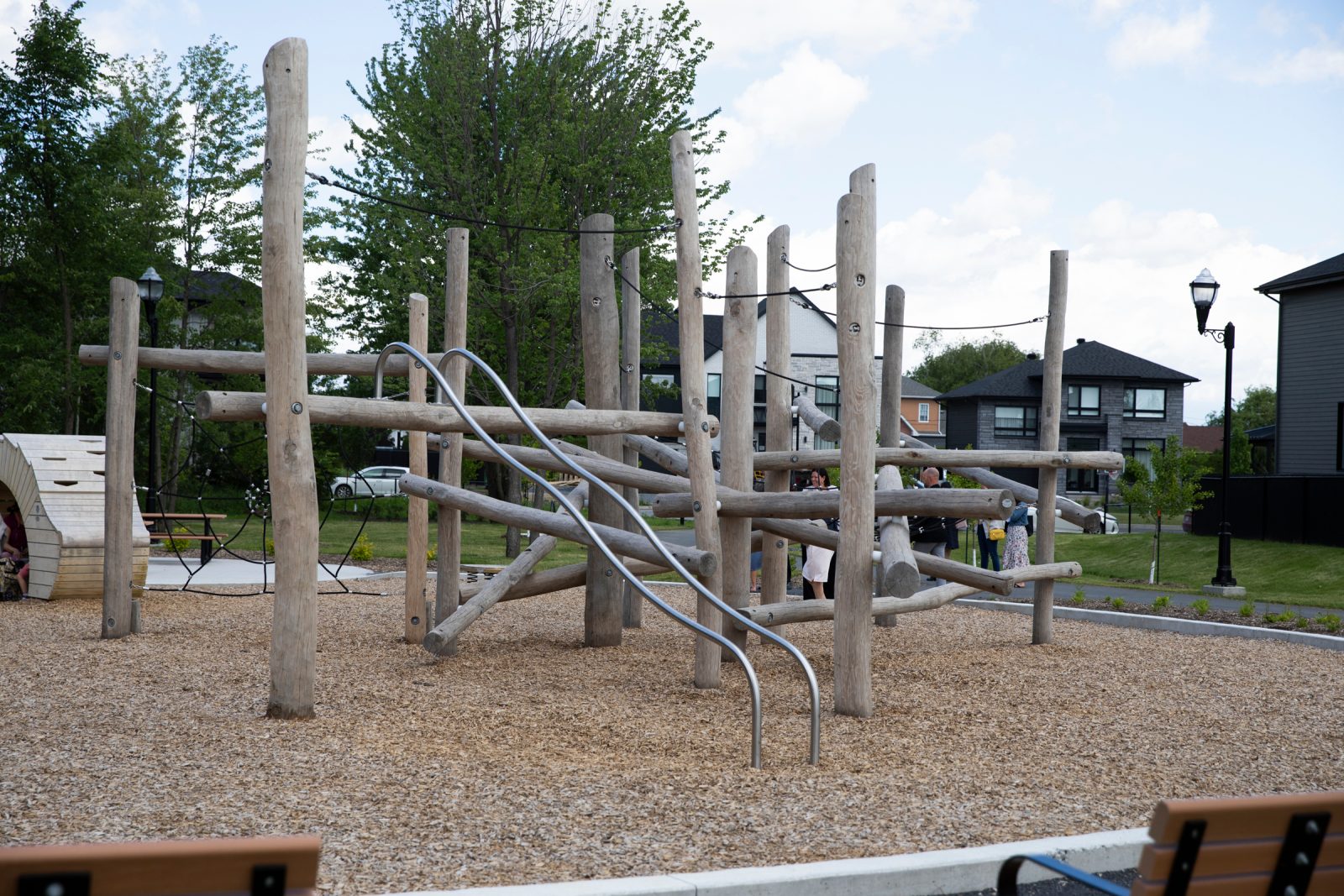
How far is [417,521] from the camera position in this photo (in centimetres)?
999

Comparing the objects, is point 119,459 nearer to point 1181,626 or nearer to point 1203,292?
point 1181,626

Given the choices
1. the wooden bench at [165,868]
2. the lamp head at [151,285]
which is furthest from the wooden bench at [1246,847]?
the lamp head at [151,285]

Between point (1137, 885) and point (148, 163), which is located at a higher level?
point (148, 163)

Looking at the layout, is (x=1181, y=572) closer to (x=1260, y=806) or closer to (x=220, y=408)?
(x=220, y=408)

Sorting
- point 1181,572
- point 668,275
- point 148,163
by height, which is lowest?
point 1181,572

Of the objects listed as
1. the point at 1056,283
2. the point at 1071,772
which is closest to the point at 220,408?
the point at 1071,772

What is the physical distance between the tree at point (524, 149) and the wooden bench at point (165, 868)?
18876 mm

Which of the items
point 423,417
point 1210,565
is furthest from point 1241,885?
point 1210,565

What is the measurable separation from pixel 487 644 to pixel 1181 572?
14840mm

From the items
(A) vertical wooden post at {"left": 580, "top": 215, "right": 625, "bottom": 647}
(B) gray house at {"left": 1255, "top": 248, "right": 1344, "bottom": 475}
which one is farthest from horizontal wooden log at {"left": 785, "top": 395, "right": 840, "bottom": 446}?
(B) gray house at {"left": 1255, "top": 248, "right": 1344, "bottom": 475}

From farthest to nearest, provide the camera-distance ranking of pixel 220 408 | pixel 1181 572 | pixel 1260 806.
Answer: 1. pixel 1181 572
2. pixel 220 408
3. pixel 1260 806

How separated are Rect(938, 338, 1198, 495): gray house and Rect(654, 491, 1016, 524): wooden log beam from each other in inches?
1976

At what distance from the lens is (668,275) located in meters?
23.6

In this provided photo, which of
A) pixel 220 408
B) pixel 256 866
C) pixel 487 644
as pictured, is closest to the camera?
pixel 256 866
